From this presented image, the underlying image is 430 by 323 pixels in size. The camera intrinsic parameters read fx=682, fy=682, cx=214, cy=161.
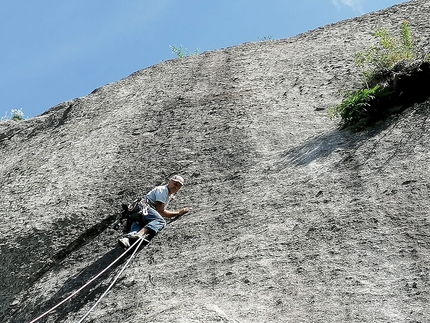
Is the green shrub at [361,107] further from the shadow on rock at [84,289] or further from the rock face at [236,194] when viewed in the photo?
the shadow on rock at [84,289]

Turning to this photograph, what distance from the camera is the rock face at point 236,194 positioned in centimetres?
648

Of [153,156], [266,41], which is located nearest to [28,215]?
[153,156]

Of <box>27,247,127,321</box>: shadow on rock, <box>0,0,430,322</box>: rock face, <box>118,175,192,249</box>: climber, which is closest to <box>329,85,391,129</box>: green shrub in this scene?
<box>0,0,430,322</box>: rock face

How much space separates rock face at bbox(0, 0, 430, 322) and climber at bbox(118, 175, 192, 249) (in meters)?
0.21

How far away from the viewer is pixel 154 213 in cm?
900

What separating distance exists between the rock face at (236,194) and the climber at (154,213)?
21 centimetres

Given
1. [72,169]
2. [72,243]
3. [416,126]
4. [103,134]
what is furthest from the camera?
[103,134]

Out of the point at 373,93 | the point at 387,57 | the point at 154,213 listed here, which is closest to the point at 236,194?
the point at 154,213

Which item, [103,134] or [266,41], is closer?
[103,134]

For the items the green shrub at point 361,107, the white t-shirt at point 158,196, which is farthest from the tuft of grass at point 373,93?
the white t-shirt at point 158,196

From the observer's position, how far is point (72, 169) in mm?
11188

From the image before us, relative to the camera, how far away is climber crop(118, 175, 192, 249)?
28.2 ft

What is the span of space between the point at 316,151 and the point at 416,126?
1.31 metres

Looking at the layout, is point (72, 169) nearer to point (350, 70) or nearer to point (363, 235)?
point (350, 70)
